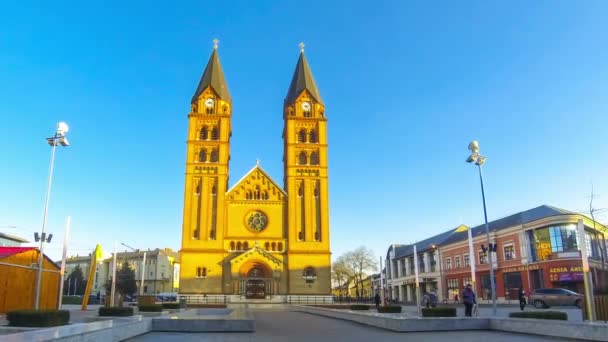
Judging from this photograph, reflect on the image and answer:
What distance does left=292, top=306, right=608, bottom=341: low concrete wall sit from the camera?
512 inches

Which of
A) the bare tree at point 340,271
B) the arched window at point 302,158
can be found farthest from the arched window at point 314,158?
the bare tree at point 340,271

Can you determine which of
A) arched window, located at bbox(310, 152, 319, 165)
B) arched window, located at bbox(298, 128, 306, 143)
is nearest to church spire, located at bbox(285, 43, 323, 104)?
arched window, located at bbox(298, 128, 306, 143)

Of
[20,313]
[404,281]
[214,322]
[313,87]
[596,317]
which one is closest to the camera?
[20,313]

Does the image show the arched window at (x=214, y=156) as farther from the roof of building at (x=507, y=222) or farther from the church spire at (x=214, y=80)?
the roof of building at (x=507, y=222)

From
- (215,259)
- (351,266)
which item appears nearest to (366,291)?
(351,266)

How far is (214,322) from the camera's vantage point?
1694 centimetres

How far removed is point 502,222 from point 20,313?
50.7 meters

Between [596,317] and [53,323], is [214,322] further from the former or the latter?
[596,317]

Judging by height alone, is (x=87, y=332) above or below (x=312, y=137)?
below

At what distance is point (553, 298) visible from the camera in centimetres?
3397

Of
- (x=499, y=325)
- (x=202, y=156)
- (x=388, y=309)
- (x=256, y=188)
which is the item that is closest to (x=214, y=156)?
(x=202, y=156)

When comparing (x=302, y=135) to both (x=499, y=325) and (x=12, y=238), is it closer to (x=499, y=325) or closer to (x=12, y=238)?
(x=12, y=238)

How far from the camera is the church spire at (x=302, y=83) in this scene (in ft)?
204

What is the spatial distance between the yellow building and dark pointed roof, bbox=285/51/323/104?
28 cm
